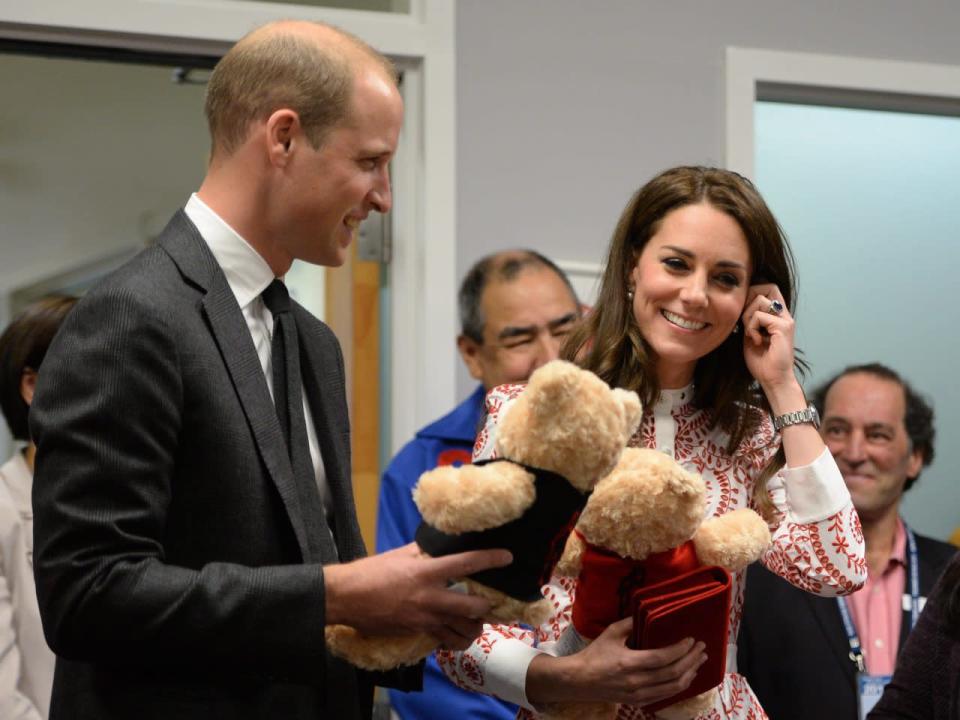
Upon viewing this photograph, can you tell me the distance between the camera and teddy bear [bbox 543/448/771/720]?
1.69 m

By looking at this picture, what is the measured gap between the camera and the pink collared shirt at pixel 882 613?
133 inches

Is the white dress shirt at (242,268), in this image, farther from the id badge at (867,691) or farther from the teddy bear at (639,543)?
the id badge at (867,691)

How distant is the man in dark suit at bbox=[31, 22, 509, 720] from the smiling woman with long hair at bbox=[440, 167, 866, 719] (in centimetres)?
35

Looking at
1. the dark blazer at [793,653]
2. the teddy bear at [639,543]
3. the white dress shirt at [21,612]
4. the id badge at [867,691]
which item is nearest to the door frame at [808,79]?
the dark blazer at [793,653]

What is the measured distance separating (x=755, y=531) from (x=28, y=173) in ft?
16.2

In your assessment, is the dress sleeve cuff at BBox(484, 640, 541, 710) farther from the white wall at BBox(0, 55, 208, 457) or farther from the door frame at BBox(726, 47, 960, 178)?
the white wall at BBox(0, 55, 208, 457)

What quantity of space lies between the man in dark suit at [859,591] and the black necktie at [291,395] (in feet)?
5.43

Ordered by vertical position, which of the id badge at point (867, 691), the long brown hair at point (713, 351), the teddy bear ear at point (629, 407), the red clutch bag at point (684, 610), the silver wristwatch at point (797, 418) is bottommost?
the id badge at point (867, 691)

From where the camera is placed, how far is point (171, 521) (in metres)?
1.68

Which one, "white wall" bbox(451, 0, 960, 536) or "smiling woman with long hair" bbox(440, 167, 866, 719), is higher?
"white wall" bbox(451, 0, 960, 536)

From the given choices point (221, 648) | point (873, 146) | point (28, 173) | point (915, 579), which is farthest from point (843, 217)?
point (28, 173)

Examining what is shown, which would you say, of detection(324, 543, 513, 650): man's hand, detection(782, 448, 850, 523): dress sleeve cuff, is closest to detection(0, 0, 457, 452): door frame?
detection(782, 448, 850, 523): dress sleeve cuff

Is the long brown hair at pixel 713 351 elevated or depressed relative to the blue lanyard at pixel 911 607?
elevated

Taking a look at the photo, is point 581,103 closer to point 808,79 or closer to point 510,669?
point 808,79
